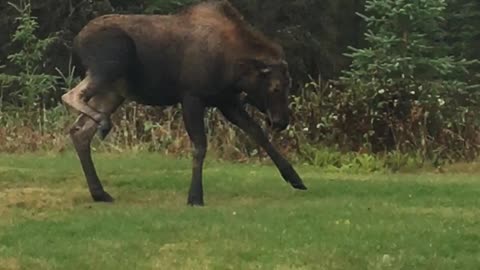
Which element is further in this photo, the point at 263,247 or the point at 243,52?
the point at 243,52

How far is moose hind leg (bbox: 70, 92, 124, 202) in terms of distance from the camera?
11.2 m

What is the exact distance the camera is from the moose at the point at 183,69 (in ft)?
36.6

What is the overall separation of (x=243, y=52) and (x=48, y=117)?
8.45 meters

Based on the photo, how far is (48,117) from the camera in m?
19.1

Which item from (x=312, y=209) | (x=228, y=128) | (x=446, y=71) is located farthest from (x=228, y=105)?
(x=446, y=71)

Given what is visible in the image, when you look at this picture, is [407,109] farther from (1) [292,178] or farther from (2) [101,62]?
(2) [101,62]

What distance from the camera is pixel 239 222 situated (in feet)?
31.6

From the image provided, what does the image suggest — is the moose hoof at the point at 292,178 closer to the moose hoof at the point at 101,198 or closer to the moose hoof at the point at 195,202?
the moose hoof at the point at 195,202

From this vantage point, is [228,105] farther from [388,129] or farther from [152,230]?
[388,129]

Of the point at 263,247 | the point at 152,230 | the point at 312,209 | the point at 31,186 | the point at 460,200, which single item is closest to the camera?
the point at 263,247

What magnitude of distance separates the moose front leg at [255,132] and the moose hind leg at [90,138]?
3.90 ft

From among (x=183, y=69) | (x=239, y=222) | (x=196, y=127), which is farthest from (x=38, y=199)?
(x=239, y=222)

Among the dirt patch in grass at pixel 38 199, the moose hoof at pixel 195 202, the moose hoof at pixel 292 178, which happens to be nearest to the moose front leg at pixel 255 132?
the moose hoof at pixel 292 178

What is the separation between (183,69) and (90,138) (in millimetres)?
1218
